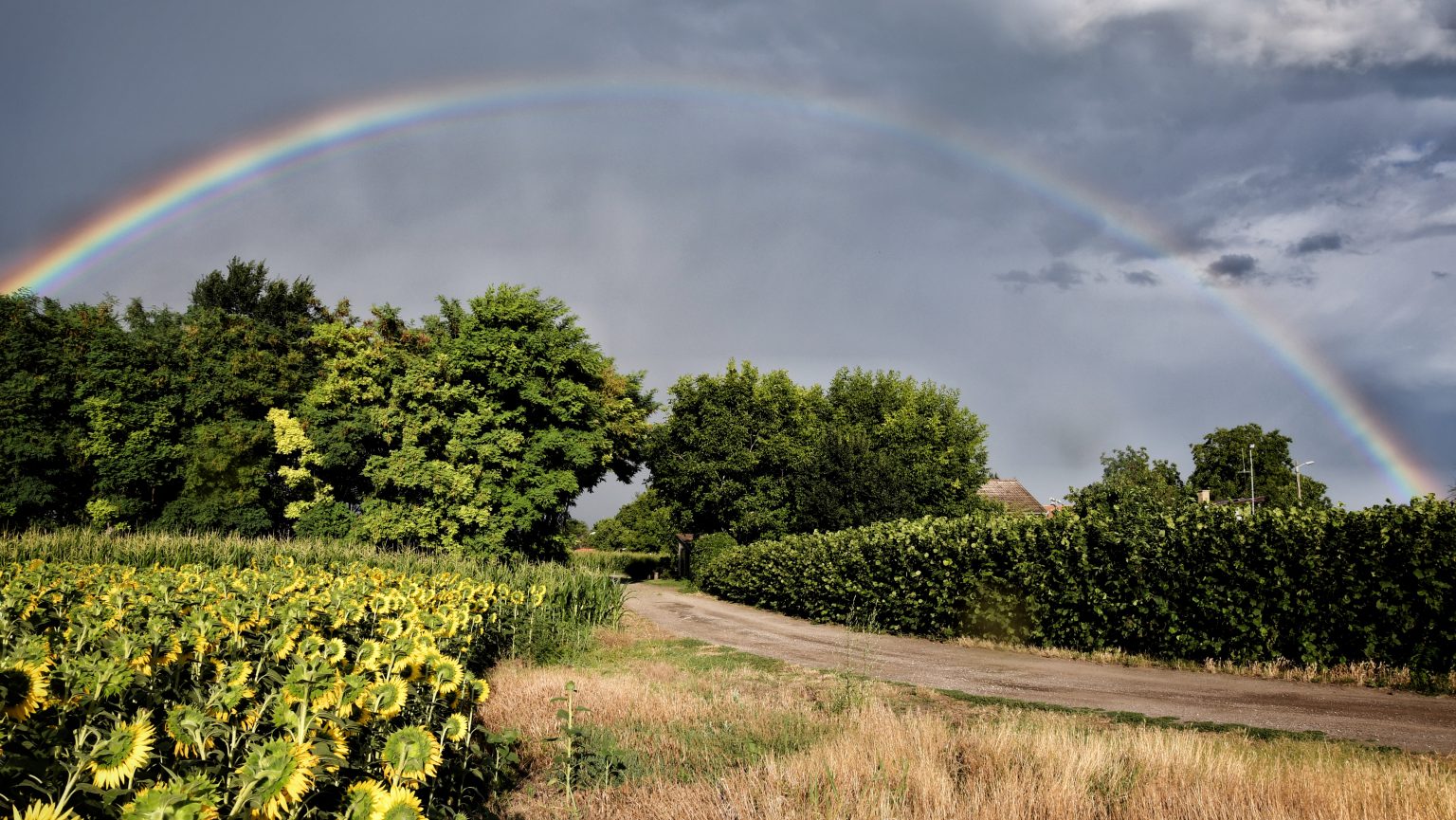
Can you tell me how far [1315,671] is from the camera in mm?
11586

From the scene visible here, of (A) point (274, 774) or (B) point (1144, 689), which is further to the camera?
(B) point (1144, 689)

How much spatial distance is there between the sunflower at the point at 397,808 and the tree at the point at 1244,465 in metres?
85.4

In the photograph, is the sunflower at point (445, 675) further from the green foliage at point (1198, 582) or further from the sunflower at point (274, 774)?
the green foliage at point (1198, 582)

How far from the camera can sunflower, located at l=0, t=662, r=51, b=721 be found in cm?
203

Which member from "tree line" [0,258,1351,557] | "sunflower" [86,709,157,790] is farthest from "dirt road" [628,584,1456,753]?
"tree line" [0,258,1351,557]

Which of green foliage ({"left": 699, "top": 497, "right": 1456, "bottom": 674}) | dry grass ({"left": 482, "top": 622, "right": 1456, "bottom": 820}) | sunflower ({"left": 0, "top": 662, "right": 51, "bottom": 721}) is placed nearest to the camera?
sunflower ({"left": 0, "top": 662, "right": 51, "bottom": 721})

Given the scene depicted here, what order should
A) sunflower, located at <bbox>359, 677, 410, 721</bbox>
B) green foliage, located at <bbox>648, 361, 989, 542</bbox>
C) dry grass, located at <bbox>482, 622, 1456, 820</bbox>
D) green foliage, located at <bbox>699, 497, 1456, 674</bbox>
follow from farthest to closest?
green foliage, located at <bbox>648, 361, 989, 542</bbox> < green foliage, located at <bbox>699, 497, 1456, 674</bbox> < dry grass, located at <bbox>482, 622, 1456, 820</bbox> < sunflower, located at <bbox>359, 677, 410, 721</bbox>

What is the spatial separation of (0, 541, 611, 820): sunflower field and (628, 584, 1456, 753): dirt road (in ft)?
26.3

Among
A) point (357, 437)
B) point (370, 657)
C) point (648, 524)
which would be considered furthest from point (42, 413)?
point (370, 657)

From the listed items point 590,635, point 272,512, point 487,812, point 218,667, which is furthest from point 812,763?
point 272,512

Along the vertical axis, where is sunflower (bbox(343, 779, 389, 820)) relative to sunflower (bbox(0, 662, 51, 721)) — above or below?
below

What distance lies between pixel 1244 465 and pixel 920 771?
3434 inches

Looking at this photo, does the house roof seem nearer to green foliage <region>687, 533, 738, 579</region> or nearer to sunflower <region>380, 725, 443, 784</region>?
green foliage <region>687, 533, 738, 579</region>

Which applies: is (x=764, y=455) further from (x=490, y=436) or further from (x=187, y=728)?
(x=187, y=728)
